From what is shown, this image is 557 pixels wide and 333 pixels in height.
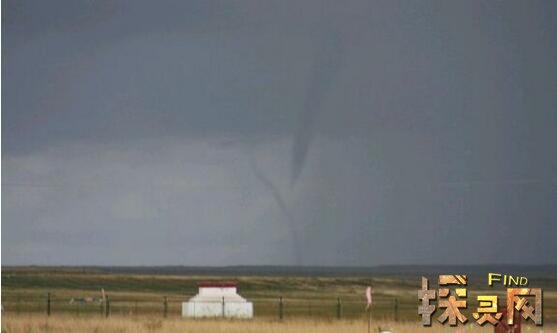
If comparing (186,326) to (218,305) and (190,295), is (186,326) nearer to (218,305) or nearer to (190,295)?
(218,305)

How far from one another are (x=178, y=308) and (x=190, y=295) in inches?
168

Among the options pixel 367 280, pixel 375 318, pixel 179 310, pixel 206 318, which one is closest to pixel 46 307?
pixel 179 310

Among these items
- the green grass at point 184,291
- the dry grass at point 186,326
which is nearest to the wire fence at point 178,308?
the green grass at point 184,291

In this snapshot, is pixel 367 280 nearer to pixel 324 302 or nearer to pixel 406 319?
pixel 324 302

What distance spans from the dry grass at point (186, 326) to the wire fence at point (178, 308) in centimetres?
59

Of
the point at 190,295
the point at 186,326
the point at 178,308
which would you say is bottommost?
the point at 186,326

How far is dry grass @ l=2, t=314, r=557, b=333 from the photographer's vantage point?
60.5ft

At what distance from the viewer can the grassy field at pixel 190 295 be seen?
1905 centimetres

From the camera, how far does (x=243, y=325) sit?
754 inches

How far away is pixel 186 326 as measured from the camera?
18.9 m

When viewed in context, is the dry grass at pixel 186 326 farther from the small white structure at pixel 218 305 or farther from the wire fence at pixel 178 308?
the wire fence at pixel 178 308

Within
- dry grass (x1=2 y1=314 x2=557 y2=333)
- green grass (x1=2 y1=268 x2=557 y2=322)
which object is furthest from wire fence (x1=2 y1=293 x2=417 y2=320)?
dry grass (x1=2 y1=314 x2=557 y2=333)

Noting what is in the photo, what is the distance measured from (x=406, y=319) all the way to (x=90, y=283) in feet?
38.6

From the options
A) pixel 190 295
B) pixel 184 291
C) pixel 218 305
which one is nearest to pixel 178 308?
pixel 218 305
